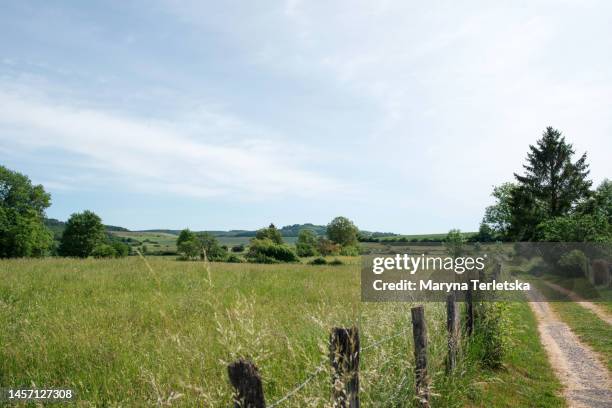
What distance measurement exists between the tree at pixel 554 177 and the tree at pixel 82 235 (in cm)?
5483

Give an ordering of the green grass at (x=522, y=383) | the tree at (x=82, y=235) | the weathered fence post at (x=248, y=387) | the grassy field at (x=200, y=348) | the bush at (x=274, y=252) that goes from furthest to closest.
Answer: the tree at (x=82, y=235) → the bush at (x=274, y=252) → the green grass at (x=522, y=383) → the grassy field at (x=200, y=348) → the weathered fence post at (x=248, y=387)

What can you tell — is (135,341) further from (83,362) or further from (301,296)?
(301,296)

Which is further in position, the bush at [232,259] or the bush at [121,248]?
the bush at [121,248]

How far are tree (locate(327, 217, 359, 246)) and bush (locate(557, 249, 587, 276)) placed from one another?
50.1 metres

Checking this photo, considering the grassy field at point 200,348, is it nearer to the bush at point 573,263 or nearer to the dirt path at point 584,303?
the dirt path at point 584,303

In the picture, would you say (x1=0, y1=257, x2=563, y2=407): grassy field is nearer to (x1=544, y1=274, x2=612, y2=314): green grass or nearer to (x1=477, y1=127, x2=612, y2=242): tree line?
(x1=544, y1=274, x2=612, y2=314): green grass

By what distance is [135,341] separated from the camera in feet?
22.7

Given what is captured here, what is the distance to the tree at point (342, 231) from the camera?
76812mm

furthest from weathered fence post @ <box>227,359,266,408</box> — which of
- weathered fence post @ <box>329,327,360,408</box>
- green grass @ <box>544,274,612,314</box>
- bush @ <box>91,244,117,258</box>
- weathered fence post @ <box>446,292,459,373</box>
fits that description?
bush @ <box>91,244,117,258</box>

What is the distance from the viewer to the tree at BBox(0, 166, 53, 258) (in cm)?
4181

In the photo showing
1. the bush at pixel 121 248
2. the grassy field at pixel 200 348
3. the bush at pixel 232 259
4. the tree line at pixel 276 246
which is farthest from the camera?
the bush at pixel 121 248

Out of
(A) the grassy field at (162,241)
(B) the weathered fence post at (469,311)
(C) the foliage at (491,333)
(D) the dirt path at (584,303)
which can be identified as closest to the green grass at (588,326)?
(D) the dirt path at (584,303)

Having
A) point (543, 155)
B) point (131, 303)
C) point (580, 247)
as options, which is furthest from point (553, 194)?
point (131, 303)

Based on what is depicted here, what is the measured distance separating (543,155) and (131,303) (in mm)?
54932
